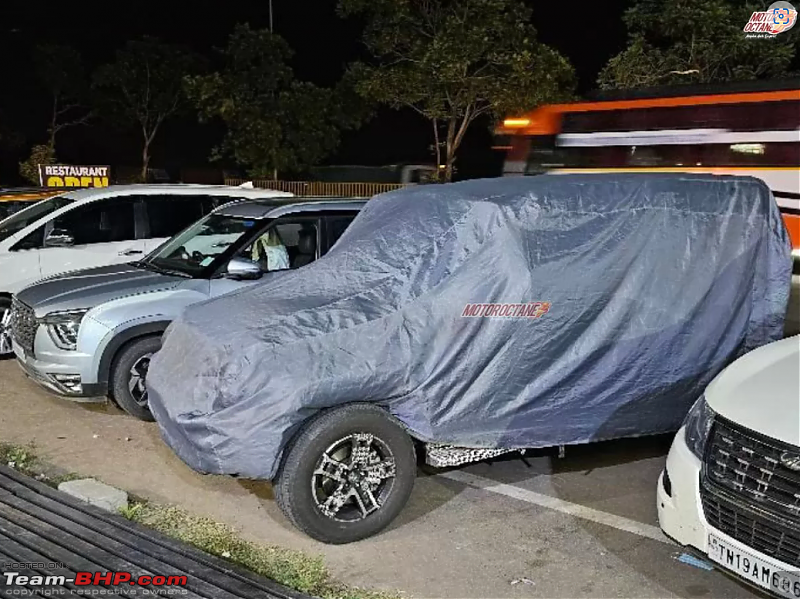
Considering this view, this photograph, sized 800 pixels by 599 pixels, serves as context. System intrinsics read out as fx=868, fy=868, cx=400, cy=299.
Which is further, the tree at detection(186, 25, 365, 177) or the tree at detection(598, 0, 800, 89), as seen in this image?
the tree at detection(186, 25, 365, 177)

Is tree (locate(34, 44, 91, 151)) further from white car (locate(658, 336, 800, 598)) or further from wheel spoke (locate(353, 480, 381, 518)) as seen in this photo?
white car (locate(658, 336, 800, 598))

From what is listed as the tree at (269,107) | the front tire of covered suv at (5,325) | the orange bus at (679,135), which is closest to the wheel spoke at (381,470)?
the front tire of covered suv at (5,325)

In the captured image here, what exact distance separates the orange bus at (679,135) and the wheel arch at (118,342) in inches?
371

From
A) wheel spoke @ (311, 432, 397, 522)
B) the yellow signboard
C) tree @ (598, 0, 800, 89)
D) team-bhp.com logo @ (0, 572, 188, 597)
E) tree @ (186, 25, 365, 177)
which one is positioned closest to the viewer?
team-bhp.com logo @ (0, 572, 188, 597)

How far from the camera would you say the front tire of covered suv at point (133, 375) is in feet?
22.1

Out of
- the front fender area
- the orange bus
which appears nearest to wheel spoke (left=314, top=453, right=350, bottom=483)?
the front fender area

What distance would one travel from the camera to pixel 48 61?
31516 mm

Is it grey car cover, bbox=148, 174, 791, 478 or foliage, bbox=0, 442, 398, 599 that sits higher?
grey car cover, bbox=148, 174, 791, 478

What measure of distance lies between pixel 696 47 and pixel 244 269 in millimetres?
17381

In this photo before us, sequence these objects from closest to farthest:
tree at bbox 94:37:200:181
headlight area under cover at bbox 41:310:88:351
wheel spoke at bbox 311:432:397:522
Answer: wheel spoke at bbox 311:432:397:522, headlight area under cover at bbox 41:310:88:351, tree at bbox 94:37:200:181

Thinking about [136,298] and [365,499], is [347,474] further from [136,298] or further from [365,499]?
[136,298]

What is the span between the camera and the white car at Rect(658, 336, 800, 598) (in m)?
3.42

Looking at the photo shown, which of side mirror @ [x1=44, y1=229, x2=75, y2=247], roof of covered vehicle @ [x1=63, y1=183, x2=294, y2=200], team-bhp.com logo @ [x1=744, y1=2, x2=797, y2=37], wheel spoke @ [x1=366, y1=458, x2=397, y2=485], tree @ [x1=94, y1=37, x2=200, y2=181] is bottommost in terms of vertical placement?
wheel spoke @ [x1=366, y1=458, x2=397, y2=485]

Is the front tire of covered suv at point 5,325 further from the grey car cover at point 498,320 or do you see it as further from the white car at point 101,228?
the grey car cover at point 498,320
